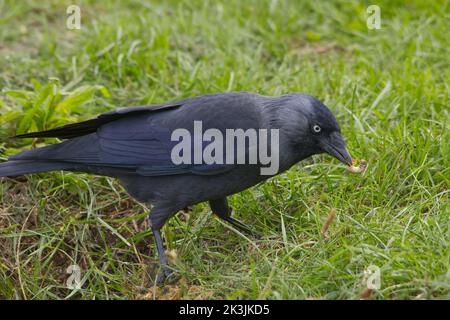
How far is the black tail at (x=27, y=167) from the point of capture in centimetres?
470

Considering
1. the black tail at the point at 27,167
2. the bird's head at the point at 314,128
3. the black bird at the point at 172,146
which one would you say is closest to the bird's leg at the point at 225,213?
the black bird at the point at 172,146

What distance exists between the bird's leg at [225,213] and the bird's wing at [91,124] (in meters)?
0.71

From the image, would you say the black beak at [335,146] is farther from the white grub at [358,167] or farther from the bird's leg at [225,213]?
the bird's leg at [225,213]

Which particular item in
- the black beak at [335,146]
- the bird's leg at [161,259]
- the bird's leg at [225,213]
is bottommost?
the bird's leg at [161,259]

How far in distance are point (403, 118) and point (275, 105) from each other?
4.39 feet

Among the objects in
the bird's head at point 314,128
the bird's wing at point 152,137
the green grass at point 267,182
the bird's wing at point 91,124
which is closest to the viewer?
the green grass at point 267,182

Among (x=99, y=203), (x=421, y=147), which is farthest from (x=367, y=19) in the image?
(x=99, y=203)

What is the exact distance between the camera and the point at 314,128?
4500mm

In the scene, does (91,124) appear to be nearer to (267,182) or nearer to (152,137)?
(152,137)

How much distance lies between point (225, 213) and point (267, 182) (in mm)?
475

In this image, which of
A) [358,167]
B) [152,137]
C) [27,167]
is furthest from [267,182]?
[27,167]

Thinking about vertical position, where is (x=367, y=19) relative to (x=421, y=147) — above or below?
above

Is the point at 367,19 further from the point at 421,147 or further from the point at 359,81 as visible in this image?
the point at 421,147
